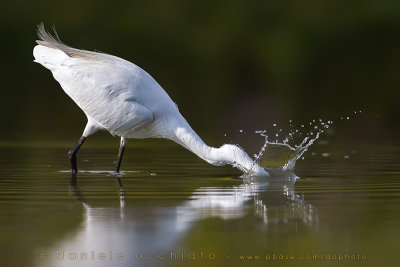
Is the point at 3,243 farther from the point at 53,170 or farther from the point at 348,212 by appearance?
the point at 53,170

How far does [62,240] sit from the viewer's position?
25.2 ft

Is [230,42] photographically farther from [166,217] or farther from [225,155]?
[166,217]

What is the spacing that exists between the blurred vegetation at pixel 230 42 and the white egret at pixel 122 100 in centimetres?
1640

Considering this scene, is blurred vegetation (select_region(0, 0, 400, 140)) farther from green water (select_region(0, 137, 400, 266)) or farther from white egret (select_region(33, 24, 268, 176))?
green water (select_region(0, 137, 400, 266))

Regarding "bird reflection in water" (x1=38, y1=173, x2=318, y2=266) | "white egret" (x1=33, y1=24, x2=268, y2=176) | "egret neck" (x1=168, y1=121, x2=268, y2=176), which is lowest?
"bird reflection in water" (x1=38, y1=173, x2=318, y2=266)

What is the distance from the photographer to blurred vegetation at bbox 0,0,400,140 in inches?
1261

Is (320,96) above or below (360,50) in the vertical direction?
below

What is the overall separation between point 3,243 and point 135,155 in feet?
24.1

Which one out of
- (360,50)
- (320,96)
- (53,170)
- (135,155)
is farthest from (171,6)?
(53,170)

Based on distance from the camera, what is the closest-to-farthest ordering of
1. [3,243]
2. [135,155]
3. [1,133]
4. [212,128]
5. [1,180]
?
[3,243]
[1,180]
[135,155]
[1,133]
[212,128]

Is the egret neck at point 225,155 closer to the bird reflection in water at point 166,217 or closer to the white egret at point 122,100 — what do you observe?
the white egret at point 122,100

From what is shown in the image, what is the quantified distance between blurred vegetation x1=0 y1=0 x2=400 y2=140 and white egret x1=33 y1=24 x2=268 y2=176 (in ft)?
53.8

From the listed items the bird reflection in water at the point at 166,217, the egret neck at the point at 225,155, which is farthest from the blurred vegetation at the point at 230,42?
the bird reflection in water at the point at 166,217

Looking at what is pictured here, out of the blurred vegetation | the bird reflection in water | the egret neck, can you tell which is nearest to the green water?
the bird reflection in water
